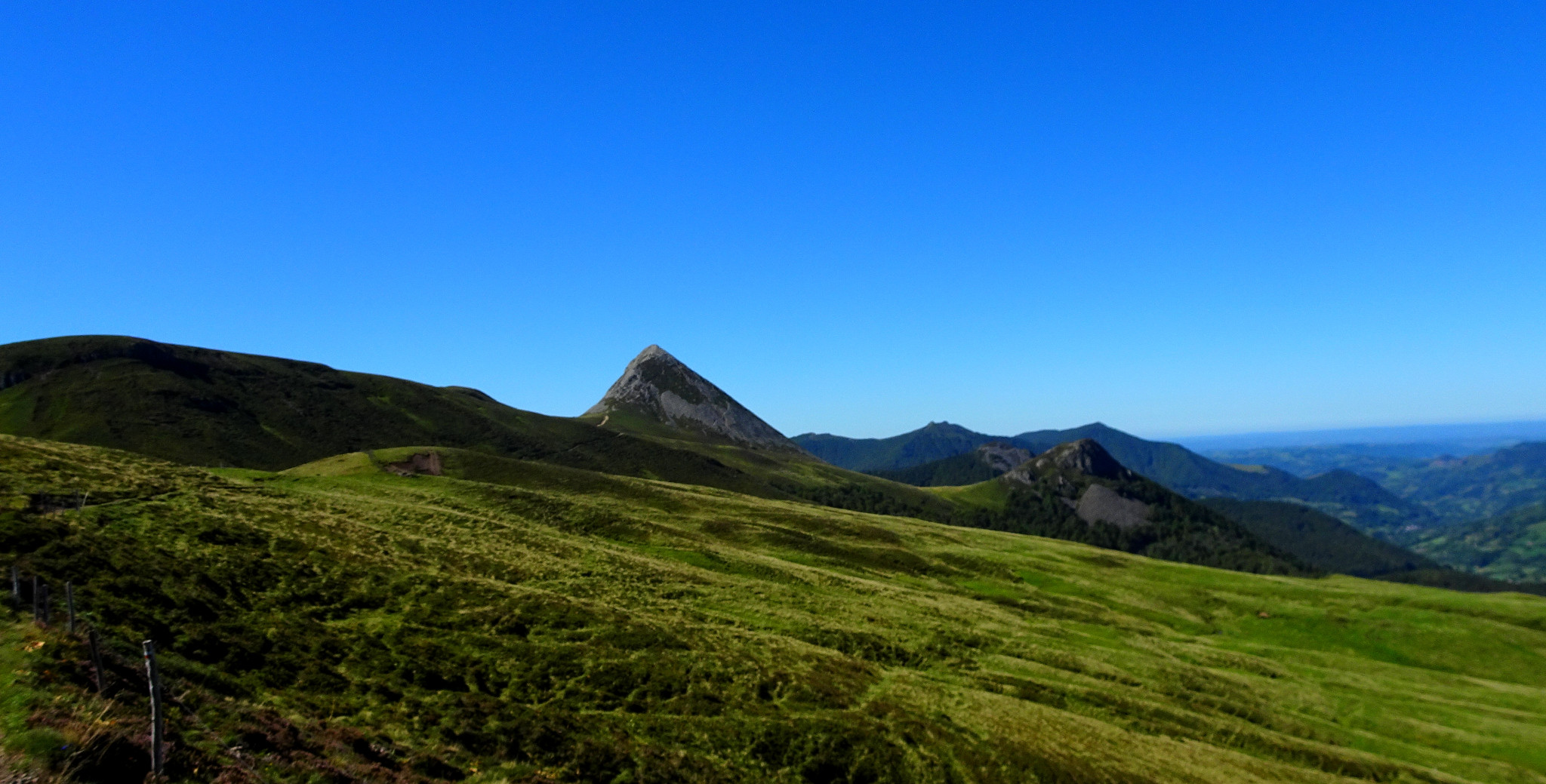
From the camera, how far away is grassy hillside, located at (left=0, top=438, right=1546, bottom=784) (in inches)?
1131

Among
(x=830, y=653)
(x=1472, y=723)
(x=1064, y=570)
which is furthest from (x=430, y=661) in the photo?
(x=1064, y=570)

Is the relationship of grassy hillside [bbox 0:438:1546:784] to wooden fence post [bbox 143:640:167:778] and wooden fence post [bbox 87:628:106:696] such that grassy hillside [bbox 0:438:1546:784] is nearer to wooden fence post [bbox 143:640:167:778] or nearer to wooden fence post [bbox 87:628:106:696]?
wooden fence post [bbox 87:628:106:696]

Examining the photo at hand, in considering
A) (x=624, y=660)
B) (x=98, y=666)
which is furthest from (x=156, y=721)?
(x=624, y=660)

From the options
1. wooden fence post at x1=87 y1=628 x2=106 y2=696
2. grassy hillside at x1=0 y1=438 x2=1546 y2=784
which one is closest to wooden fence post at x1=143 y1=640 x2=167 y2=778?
grassy hillside at x1=0 y1=438 x2=1546 y2=784

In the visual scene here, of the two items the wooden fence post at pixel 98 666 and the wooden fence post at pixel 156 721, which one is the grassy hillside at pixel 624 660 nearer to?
the wooden fence post at pixel 98 666

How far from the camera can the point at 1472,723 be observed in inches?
2741

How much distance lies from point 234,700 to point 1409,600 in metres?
151

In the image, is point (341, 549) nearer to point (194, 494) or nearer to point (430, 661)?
point (194, 494)

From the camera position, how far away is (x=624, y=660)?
147 ft

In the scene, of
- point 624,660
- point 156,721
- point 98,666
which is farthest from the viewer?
point 624,660

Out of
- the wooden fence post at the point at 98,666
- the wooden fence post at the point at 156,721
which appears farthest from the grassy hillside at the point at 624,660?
the wooden fence post at the point at 156,721

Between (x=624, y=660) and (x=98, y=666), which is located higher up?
(x=98, y=666)

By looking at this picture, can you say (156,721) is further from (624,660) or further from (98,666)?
(624,660)

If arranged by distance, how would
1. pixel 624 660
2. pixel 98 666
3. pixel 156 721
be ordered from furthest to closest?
pixel 624 660, pixel 98 666, pixel 156 721
